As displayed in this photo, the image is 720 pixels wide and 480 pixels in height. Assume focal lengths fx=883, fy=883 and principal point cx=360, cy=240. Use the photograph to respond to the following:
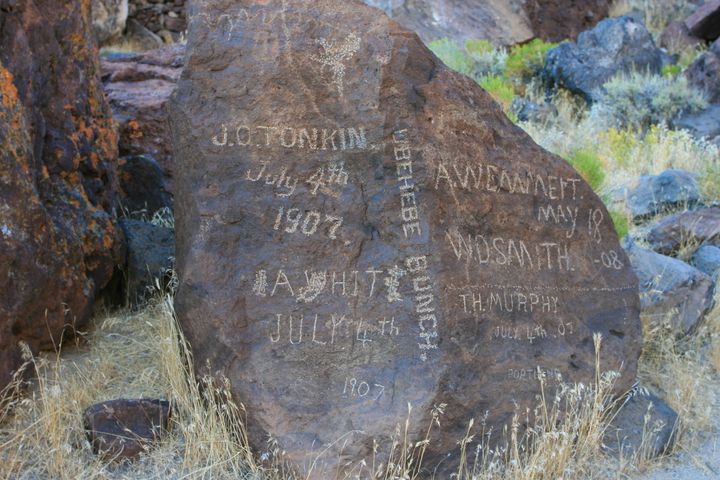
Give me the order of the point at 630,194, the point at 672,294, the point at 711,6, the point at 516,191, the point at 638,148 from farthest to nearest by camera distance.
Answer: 1. the point at 711,6
2. the point at 638,148
3. the point at 630,194
4. the point at 672,294
5. the point at 516,191

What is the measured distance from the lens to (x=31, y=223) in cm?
385

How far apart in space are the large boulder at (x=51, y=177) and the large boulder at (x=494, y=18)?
7.52m

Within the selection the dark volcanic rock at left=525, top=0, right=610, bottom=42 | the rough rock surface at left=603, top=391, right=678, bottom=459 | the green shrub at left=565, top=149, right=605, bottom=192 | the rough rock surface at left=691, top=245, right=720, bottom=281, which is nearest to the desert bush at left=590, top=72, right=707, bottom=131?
A: the green shrub at left=565, top=149, right=605, bottom=192

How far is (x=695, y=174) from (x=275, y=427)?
16.5ft

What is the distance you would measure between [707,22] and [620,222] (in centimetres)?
772

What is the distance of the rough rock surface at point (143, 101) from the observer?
609 cm

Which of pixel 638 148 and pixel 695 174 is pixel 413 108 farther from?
pixel 638 148

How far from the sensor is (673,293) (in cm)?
496

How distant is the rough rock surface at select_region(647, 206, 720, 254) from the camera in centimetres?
602

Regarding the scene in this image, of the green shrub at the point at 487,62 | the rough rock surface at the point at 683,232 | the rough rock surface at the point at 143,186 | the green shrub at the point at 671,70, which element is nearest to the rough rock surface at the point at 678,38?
the green shrub at the point at 671,70

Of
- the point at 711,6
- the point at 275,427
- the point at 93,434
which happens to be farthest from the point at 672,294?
the point at 711,6

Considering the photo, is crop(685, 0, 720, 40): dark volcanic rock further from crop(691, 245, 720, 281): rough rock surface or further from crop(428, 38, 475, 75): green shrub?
crop(691, 245, 720, 281): rough rock surface

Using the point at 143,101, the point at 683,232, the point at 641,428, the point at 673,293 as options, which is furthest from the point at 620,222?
the point at 143,101

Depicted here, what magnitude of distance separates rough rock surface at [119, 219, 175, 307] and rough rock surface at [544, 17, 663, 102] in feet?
22.1
